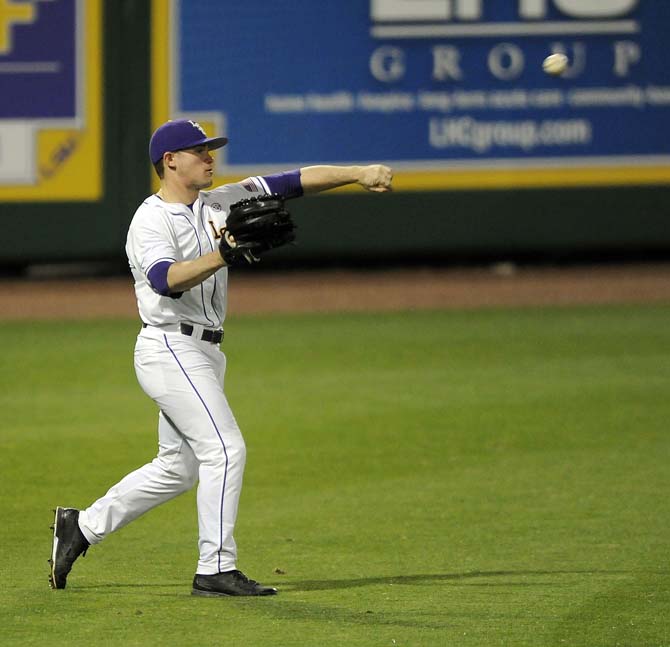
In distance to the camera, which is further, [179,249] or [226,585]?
[179,249]

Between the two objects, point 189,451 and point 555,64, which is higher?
point 555,64

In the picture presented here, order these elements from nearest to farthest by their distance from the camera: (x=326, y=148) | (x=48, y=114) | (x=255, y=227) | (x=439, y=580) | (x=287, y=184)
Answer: (x=255, y=227) → (x=439, y=580) → (x=287, y=184) → (x=48, y=114) → (x=326, y=148)

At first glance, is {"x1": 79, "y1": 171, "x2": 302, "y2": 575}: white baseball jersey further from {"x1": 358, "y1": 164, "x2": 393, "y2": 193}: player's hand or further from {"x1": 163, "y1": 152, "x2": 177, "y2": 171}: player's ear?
{"x1": 358, "y1": 164, "x2": 393, "y2": 193}: player's hand

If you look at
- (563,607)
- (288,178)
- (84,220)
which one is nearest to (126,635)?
(563,607)

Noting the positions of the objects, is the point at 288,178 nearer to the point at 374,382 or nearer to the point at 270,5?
the point at 374,382

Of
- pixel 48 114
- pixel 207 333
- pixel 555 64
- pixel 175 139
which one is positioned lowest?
pixel 207 333

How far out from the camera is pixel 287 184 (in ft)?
19.8

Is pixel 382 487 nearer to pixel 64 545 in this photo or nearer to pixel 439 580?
pixel 439 580

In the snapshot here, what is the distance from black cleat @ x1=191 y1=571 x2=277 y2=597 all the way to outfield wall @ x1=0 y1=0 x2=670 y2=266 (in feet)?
34.9

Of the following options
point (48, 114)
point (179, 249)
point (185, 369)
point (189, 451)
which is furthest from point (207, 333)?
point (48, 114)

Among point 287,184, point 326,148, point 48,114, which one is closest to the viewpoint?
point 287,184

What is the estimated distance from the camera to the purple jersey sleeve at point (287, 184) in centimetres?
601

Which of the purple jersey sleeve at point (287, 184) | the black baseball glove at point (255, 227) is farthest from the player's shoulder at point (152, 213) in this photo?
the purple jersey sleeve at point (287, 184)

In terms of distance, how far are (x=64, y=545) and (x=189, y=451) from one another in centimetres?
58
